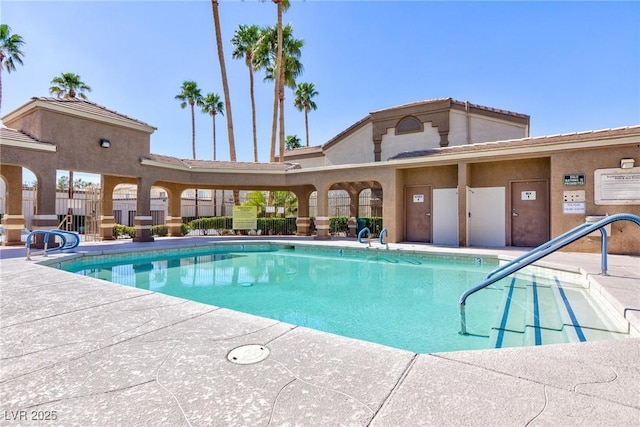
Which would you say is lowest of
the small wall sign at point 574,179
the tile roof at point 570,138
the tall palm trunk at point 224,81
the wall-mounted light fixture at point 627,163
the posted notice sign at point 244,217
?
the posted notice sign at point 244,217

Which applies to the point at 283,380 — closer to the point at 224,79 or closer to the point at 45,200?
the point at 45,200

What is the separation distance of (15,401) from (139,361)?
0.71m

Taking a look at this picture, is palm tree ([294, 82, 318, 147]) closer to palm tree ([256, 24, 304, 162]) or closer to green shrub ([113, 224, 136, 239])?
palm tree ([256, 24, 304, 162])

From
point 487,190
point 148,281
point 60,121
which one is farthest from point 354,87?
point 148,281

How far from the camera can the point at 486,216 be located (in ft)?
42.9

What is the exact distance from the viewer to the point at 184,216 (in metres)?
26.4

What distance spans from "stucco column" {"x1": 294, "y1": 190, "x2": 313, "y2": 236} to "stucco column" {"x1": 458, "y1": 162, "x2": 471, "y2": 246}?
361 inches

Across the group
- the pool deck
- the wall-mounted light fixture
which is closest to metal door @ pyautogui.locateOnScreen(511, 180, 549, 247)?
the wall-mounted light fixture

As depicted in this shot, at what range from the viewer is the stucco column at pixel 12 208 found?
13.0m

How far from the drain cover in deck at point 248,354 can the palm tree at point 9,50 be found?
2993 centimetres

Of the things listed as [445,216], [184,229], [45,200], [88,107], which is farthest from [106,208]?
[445,216]

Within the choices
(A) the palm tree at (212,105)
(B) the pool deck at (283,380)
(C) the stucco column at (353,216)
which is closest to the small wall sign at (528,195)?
(C) the stucco column at (353,216)

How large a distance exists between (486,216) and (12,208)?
1929 cm

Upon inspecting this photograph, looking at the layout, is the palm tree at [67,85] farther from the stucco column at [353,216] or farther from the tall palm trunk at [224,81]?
the stucco column at [353,216]
